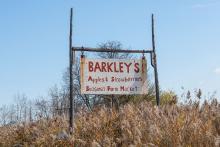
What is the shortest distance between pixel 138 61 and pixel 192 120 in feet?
17.1

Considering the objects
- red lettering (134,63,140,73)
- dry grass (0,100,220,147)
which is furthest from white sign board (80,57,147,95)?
dry grass (0,100,220,147)

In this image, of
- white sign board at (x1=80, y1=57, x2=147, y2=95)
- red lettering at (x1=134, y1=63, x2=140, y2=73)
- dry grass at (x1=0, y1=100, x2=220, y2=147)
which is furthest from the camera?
red lettering at (x1=134, y1=63, x2=140, y2=73)

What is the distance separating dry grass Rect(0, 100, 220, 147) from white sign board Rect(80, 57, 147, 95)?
764 mm

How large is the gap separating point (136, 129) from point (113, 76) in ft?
16.7

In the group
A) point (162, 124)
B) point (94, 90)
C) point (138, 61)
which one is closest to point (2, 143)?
point (94, 90)

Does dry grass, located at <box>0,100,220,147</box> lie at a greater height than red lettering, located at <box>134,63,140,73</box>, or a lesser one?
lesser

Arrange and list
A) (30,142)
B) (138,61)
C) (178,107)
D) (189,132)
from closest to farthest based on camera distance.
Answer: (189,132)
(178,107)
(30,142)
(138,61)

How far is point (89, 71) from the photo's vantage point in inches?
553

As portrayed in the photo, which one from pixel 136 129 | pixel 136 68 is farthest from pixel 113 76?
pixel 136 129

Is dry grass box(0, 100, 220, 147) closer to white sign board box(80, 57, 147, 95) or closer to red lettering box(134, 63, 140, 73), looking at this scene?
white sign board box(80, 57, 147, 95)

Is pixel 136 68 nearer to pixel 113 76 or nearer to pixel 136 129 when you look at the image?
pixel 113 76

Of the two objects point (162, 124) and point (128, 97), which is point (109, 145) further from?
point (128, 97)

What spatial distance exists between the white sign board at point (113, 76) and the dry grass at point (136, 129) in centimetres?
76

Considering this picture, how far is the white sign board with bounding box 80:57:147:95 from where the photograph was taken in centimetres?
1399
